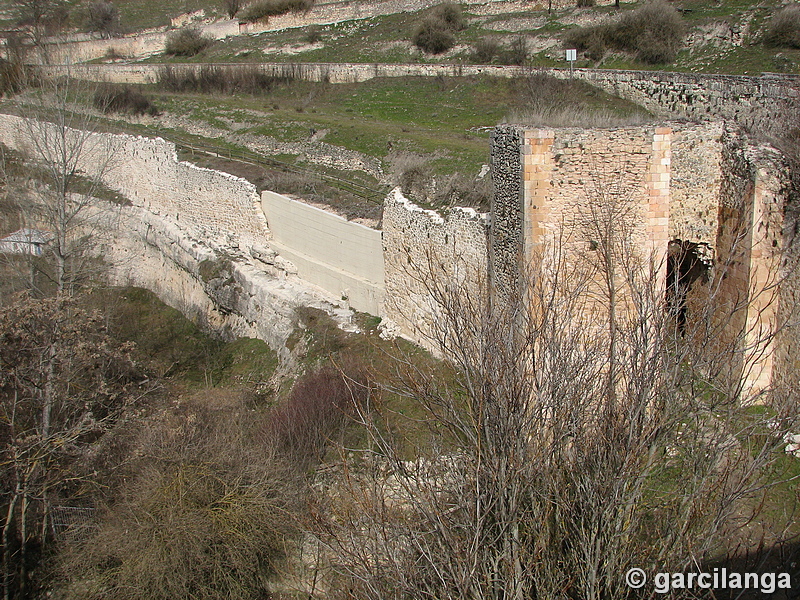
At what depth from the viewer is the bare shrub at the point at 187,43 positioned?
158 feet

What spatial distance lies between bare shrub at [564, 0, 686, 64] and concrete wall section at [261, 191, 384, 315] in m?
17.1

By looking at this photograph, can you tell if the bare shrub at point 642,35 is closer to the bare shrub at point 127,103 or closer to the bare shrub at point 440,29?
the bare shrub at point 440,29

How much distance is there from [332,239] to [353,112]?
51.7 ft

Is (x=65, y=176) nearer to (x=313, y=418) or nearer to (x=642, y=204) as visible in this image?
(x=313, y=418)

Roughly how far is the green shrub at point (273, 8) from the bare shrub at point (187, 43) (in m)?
3.38

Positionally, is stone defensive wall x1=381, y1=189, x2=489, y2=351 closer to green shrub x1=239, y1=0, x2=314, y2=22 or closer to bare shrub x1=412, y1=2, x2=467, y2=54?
bare shrub x1=412, y1=2, x2=467, y2=54

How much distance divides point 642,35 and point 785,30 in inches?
242

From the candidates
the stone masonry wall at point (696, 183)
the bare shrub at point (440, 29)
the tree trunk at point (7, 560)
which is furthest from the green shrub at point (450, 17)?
the tree trunk at point (7, 560)

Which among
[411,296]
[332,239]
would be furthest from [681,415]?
[332,239]

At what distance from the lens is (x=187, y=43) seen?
48219 millimetres

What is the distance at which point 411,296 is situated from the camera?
1272 cm

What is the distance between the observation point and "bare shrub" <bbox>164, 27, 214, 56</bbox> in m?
48.2

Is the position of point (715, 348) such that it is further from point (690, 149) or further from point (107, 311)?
point (107, 311)

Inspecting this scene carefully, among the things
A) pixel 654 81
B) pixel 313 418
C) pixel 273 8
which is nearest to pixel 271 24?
pixel 273 8
